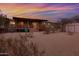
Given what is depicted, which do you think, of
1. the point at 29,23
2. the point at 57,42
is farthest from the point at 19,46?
the point at 57,42

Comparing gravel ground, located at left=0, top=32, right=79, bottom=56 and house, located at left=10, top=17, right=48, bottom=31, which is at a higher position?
house, located at left=10, top=17, right=48, bottom=31

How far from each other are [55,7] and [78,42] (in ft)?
1.42

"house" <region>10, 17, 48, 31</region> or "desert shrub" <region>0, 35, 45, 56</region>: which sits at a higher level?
"house" <region>10, 17, 48, 31</region>

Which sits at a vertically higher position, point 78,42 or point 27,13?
point 27,13

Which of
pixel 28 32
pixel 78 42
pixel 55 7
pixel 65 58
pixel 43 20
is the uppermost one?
pixel 55 7

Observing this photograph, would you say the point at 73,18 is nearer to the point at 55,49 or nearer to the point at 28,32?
the point at 55,49

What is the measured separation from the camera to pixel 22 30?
5.08 feet

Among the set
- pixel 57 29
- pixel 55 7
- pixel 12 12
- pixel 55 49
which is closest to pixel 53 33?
pixel 57 29

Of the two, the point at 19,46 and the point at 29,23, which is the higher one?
the point at 29,23

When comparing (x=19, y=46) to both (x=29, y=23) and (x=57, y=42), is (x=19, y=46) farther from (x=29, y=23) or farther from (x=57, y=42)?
(x=57, y=42)

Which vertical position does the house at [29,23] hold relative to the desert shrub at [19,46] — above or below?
above

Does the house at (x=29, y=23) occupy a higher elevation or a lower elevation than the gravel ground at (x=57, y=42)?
higher

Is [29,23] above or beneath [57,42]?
above

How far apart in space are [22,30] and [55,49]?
1.30ft
